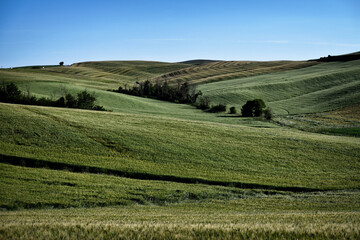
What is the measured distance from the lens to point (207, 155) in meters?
26.2

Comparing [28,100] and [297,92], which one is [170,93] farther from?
[28,100]

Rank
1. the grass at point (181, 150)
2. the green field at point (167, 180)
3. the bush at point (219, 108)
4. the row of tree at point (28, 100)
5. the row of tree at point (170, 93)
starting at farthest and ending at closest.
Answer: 1. the row of tree at point (170, 93)
2. the bush at point (219, 108)
3. the row of tree at point (28, 100)
4. the grass at point (181, 150)
5. the green field at point (167, 180)

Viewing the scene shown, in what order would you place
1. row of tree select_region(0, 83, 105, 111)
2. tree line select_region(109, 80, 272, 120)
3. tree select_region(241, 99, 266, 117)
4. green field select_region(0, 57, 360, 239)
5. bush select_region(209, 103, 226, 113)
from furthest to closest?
bush select_region(209, 103, 226, 113) < tree line select_region(109, 80, 272, 120) < tree select_region(241, 99, 266, 117) < row of tree select_region(0, 83, 105, 111) < green field select_region(0, 57, 360, 239)

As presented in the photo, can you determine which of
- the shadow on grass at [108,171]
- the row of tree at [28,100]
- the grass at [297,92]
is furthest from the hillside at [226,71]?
the shadow on grass at [108,171]

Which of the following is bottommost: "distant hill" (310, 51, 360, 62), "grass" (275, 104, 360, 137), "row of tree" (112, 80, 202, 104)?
"grass" (275, 104, 360, 137)

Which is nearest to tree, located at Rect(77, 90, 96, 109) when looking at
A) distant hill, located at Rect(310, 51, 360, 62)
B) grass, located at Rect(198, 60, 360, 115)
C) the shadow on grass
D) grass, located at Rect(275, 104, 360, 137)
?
the shadow on grass

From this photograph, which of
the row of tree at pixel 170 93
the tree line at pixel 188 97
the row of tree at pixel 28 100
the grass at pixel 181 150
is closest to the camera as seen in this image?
the grass at pixel 181 150

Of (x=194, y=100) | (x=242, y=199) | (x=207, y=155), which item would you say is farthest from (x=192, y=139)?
(x=194, y=100)

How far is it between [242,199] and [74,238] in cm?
1296

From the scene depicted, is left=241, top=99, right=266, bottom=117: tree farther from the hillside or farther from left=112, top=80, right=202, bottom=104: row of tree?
the hillside

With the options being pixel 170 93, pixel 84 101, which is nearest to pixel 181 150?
pixel 84 101

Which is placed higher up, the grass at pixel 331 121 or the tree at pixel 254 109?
the tree at pixel 254 109

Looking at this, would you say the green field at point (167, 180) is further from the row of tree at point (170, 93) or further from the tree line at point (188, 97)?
the row of tree at point (170, 93)

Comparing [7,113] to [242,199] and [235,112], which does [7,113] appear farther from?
[235,112]
